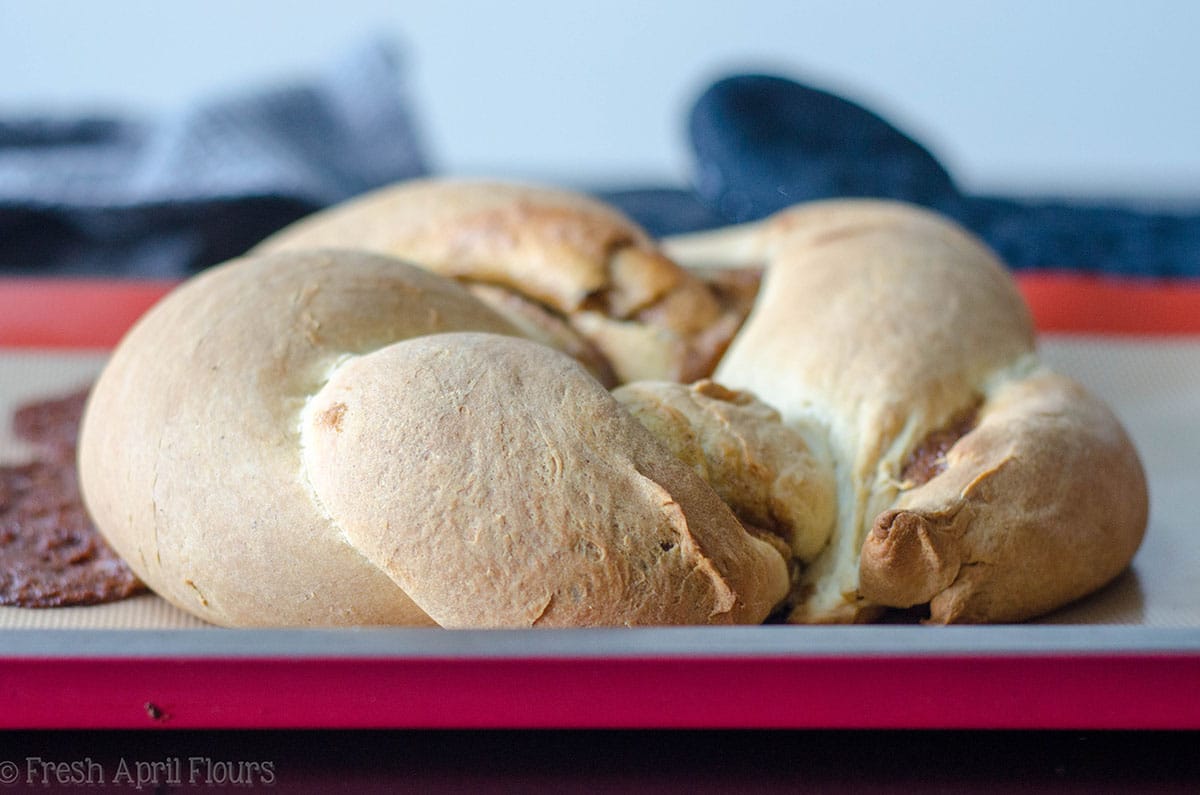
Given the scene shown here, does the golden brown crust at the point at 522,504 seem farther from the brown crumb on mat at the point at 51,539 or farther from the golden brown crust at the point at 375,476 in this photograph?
the brown crumb on mat at the point at 51,539

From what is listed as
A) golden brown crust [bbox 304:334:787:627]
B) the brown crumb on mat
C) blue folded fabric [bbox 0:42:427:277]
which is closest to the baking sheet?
the brown crumb on mat

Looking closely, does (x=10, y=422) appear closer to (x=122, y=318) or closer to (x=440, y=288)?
(x=122, y=318)

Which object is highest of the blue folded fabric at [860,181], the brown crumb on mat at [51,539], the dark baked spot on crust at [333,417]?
the dark baked spot on crust at [333,417]

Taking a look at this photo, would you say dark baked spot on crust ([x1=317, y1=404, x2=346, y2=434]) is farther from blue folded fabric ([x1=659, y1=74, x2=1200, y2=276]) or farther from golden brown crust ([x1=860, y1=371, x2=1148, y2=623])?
blue folded fabric ([x1=659, y1=74, x2=1200, y2=276])

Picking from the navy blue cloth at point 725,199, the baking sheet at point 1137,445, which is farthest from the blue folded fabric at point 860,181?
the baking sheet at point 1137,445

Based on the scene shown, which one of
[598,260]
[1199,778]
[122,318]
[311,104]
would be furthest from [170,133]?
[1199,778]

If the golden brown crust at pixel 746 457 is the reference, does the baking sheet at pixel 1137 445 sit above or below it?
below
